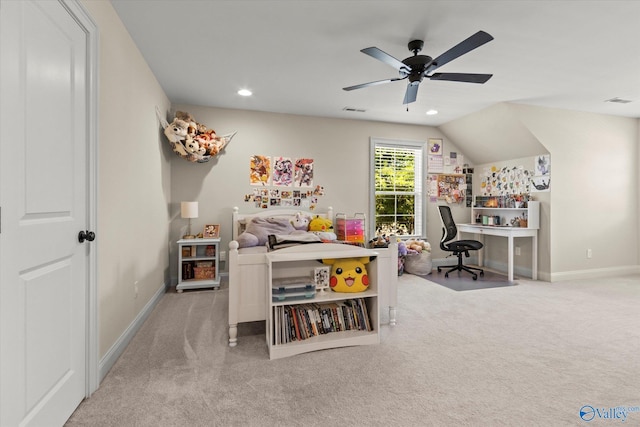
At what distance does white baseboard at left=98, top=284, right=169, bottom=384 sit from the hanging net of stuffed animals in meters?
1.81

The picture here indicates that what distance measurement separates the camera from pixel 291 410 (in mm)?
1636

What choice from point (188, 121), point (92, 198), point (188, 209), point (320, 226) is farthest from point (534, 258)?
point (92, 198)

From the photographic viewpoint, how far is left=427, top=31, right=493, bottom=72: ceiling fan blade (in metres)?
1.99

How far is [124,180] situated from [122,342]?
1.22 metres

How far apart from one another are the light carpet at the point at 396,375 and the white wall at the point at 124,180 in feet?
1.19

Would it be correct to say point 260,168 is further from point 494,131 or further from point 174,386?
point 494,131

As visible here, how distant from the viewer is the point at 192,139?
394cm

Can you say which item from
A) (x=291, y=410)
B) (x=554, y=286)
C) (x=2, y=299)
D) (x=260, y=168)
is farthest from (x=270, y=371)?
(x=554, y=286)

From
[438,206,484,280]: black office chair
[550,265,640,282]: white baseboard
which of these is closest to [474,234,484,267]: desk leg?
[438,206,484,280]: black office chair

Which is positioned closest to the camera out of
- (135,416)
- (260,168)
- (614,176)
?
(135,416)

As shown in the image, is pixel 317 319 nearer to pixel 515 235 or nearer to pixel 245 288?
pixel 245 288

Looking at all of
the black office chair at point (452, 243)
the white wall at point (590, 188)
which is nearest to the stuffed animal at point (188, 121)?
the black office chair at point (452, 243)

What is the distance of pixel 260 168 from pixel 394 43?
260 centimetres

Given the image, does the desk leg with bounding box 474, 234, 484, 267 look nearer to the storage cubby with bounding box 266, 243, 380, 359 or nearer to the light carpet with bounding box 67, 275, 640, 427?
the light carpet with bounding box 67, 275, 640, 427
